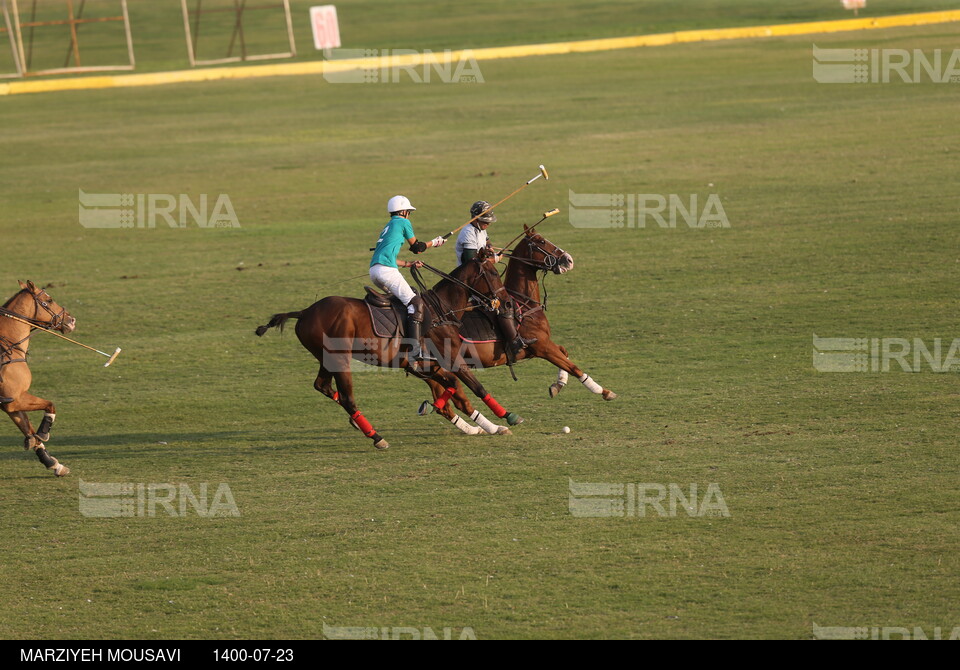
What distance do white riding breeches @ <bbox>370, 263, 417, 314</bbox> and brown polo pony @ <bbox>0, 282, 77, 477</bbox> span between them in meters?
3.52

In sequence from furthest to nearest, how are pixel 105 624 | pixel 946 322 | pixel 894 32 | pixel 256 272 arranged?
pixel 894 32 → pixel 256 272 → pixel 946 322 → pixel 105 624

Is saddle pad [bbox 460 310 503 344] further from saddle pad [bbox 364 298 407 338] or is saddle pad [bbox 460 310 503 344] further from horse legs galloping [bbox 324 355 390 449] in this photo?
horse legs galloping [bbox 324 355 390 449]

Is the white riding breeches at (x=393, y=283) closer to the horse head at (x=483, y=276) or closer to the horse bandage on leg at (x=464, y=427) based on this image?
the horse head at (x=483, y=276)

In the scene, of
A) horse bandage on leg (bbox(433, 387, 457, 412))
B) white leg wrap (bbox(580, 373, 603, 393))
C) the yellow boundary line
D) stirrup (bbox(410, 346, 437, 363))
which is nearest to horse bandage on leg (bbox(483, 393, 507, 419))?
horse bandage on leg (bbox(433, 387, 457, 412))

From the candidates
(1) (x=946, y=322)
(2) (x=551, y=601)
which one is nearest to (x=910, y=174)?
(1) (x=946, y=322)

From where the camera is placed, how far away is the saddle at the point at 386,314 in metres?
14.1

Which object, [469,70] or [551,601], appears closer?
[551,601]

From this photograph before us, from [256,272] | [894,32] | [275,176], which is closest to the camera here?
[256,272]

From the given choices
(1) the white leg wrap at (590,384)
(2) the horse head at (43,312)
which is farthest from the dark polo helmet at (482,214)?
(2) the horse head at (43,312)

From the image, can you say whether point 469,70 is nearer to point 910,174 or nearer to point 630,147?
point 630,147

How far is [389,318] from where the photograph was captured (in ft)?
46.5

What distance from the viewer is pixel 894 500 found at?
38.5 feet

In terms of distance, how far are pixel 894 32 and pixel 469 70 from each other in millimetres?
16030

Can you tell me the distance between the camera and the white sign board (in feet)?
171
